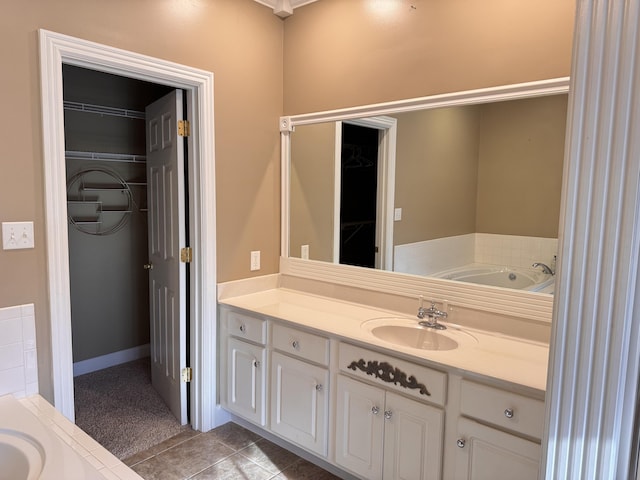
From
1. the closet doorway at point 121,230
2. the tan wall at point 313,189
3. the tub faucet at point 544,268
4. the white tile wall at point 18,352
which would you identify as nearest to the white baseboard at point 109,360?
the closet doorway at point 121,230

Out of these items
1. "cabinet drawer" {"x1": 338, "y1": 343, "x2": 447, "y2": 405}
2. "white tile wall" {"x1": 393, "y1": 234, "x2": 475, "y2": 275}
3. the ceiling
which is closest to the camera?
"cabinet drawer" {"x1": 338, "y1": 343, "x2": 447, "y2": 405}

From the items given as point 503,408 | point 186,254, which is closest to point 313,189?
point 186,254

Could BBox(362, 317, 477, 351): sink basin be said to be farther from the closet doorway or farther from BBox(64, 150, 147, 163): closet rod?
BBox(64, 150, 147, 163): closet rod

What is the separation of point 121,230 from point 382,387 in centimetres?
265

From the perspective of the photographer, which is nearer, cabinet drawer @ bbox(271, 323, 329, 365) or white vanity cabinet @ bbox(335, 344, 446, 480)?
white vanity cabinet @ bbox(335, 344, 446, 480)

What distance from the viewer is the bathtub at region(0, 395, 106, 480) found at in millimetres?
1256

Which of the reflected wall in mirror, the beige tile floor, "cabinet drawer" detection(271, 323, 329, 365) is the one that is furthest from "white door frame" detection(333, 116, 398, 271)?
the beige tile floor

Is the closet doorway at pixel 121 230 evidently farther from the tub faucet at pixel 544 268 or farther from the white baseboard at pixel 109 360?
the tub faucet at pixel 544 268

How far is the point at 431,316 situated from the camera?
222cm

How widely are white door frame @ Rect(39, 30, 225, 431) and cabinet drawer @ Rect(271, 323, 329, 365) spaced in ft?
1.67

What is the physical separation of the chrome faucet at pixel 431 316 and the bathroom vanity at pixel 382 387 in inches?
1.5

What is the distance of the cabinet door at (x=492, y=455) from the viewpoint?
5.23 feet

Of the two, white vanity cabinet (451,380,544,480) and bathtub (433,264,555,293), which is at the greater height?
bathtub (433,264,555,293)

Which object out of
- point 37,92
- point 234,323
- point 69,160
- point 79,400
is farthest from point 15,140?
point 79,400
